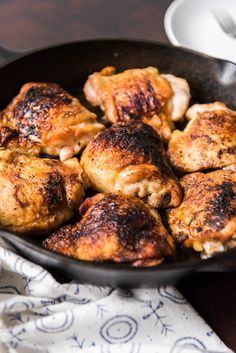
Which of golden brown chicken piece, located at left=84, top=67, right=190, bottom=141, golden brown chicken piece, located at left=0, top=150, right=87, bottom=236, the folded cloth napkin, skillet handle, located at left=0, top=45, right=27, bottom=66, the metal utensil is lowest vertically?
the folded cloth napkin

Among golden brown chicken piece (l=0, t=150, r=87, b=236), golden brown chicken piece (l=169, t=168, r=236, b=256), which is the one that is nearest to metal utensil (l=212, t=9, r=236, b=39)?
golden brown chicken piece (l=169, t=168, r=236, b=256)

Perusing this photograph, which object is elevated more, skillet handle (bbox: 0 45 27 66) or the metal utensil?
the metal utensil

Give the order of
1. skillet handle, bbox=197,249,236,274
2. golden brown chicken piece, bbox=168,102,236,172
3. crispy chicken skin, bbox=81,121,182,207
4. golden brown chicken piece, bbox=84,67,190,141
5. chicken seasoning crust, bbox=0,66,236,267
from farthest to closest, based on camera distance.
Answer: golden brown chicken piece, bbox=84,67,190,141
golden brown chicken piece, bbox=168,102,236,172
crispy chicken skin, bbox=81,121,182,207
chicken seasoning crust, bbox=0,66,236,267
skillet handle, bbox=197,249,236,274

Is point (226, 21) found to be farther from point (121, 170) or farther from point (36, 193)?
point (36, 193)

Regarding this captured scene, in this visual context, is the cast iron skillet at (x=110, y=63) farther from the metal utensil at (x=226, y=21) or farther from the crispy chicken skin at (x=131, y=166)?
the metal utensil at (x=226, y=21)

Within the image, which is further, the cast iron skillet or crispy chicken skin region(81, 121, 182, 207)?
the cast iron skillet

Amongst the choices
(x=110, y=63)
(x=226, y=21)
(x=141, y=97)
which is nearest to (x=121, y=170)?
(x=141, y=97)

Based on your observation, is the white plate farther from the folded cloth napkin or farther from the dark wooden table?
the folded cloth napkin

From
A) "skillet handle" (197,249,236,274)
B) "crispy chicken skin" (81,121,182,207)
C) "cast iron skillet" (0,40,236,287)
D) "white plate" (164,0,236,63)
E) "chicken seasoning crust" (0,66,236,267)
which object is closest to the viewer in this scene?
"skillet handle" (197,249,236,274)
